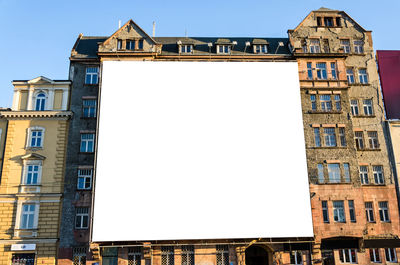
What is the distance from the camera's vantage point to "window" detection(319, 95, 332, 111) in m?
32.1

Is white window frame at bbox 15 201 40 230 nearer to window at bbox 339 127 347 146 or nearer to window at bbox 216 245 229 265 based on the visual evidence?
window at bbox 216 245 229 265

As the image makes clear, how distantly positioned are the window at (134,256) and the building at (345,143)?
14993 mm

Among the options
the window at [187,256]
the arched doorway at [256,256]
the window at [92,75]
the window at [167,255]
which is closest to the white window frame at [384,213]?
the arched doorway at [256,256]

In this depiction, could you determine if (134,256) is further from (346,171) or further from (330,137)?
(330,137)

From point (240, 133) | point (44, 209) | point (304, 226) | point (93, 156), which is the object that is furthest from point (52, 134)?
point (304, 226)

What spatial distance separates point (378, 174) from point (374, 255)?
7352 mm

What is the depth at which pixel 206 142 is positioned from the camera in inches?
1155

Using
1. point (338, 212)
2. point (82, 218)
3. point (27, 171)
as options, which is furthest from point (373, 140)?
point (27, 171)

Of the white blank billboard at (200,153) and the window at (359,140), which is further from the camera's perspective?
the window at (359,140)

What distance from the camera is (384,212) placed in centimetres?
3041

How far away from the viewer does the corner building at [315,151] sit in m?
28.2

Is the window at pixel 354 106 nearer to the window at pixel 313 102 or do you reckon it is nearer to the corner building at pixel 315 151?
the corner building at pixel 315 151

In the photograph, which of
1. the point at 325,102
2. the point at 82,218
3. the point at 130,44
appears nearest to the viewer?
the point at 82,218

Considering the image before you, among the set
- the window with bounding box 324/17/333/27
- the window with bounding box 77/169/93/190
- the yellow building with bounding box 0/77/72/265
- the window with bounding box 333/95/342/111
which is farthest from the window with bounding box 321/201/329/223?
the yellow building with bounding box 0/77/72/265
